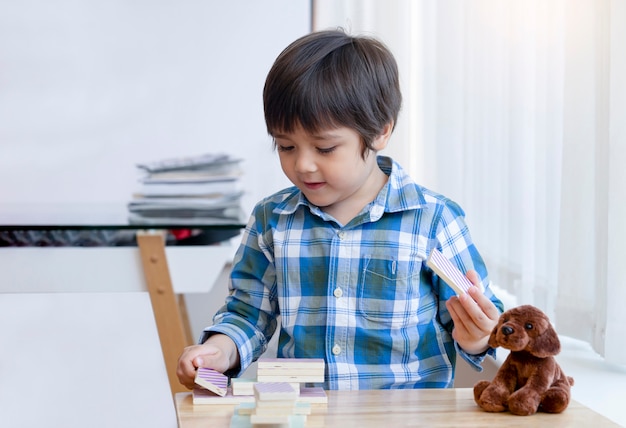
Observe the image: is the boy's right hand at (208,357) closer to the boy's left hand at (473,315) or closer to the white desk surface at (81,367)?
the white desk surface at (81,367)

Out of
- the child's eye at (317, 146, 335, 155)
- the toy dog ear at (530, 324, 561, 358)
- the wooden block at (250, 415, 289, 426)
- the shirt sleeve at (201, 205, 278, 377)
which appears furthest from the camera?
the shirt sleeve at (201, 205, 278, 377)

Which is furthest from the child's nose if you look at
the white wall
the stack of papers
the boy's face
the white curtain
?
the white wall

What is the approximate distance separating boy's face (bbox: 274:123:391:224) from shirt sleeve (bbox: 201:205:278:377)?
0.43ft

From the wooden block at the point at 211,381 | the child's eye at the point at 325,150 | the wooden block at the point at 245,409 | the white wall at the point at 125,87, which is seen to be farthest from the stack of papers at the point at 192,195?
the wooden block at the point at 245,409

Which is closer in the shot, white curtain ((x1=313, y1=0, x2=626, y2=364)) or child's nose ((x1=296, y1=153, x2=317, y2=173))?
child's nose ((x1=296, y1=153, x2=317, y2=173))

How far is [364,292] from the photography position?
1127 millimetres

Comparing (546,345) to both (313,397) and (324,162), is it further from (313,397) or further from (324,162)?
(324,162)

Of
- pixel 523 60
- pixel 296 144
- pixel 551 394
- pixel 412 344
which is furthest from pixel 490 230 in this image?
pixel 551 394

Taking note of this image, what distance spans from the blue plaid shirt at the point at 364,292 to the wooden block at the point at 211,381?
0.17 metres

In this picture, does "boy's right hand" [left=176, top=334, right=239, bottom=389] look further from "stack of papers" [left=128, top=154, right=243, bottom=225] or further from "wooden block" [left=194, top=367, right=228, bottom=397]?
"stack of papers" [left=128, top=154, right=243, bottom=225]

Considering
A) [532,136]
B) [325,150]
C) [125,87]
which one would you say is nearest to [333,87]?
[325,150]

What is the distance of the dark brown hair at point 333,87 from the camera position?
1061mm

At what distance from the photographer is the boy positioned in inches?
42.4

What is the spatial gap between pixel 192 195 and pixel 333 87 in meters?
1.24
